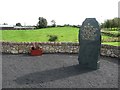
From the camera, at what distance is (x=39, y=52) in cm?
1505

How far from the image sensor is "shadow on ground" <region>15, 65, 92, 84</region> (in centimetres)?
911

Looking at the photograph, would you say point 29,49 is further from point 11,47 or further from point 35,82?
point 35,82

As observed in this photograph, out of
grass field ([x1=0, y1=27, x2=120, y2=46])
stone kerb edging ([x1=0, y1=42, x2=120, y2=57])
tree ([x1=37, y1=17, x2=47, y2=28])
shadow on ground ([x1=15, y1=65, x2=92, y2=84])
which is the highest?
tree ([x1=37, y1=17, x2=47, y2=28])

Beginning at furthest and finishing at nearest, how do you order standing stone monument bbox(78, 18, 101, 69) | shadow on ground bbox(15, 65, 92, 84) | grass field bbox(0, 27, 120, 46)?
grass field bbox(0, 27, 120, 46) → standing stone monument bbox(78, 18, 101, 69) → shadow on ground bbox(15, 65, 92, 84)

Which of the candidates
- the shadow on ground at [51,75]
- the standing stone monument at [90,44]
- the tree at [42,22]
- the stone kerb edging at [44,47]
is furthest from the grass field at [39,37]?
the tree at [42,22]

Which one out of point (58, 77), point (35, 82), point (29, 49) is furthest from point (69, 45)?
point (35, 82)

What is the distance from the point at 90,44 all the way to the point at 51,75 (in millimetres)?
2715

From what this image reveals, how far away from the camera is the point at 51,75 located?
9.99 metres

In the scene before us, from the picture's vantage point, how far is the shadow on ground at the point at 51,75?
359 inches

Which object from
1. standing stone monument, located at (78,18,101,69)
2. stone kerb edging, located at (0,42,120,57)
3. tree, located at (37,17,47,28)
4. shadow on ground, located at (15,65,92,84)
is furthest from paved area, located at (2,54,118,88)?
tree, located at (37,17,47,28)

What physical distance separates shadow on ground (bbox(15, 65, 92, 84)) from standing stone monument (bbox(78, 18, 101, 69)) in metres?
0.46

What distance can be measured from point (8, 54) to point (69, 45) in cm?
411

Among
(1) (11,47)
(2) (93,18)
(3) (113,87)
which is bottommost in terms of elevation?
(3) (113,87)

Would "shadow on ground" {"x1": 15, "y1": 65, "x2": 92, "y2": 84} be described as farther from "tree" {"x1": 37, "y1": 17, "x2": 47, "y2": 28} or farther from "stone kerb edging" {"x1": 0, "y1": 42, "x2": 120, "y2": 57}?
"tree" {"x1": 37, "y1": 17, "x2": 47, "y2": 28}
